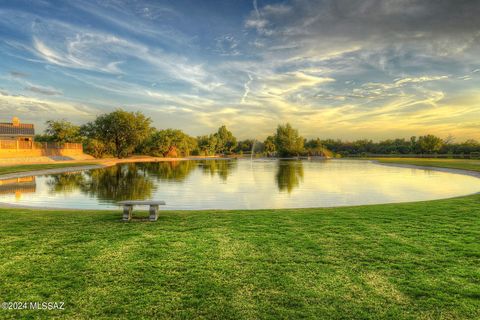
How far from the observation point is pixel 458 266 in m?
4.32

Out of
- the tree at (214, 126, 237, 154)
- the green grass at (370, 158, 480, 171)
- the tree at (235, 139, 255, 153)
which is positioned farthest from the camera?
the tree at (235, 139, 255, 153)

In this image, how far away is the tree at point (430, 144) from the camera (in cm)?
6769

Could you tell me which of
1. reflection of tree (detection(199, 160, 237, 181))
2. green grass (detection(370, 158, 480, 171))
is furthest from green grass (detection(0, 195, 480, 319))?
green grass (detection(370, 158, 480, 171))

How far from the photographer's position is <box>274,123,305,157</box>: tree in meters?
74.9

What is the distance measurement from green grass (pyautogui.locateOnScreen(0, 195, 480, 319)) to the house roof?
56453 millimetres

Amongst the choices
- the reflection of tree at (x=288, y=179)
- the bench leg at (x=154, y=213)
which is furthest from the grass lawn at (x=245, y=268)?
the reflection of tree at (x=288, y=179)

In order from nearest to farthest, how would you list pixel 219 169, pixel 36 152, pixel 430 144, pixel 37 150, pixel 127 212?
pixel 127 212, pixel 219 169, pixel 36 152, pixel 37 150, pixel 430 144

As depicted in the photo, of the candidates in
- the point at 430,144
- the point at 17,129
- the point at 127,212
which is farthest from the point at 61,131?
the point at 430,144

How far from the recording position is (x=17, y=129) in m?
52.5

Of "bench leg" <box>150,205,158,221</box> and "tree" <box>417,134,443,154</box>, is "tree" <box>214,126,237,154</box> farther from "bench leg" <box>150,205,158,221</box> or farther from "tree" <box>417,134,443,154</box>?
"bench leg" <box>150,205,158,221</box>

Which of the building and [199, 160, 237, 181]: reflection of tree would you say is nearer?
[199, 160, 237, 181]: reflection of tree

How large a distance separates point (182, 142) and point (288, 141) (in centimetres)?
2704

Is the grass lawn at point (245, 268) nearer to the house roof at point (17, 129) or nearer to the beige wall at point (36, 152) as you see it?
the beige wall at point (36, 152)

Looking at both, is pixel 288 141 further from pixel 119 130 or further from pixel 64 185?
pixel 64 185
